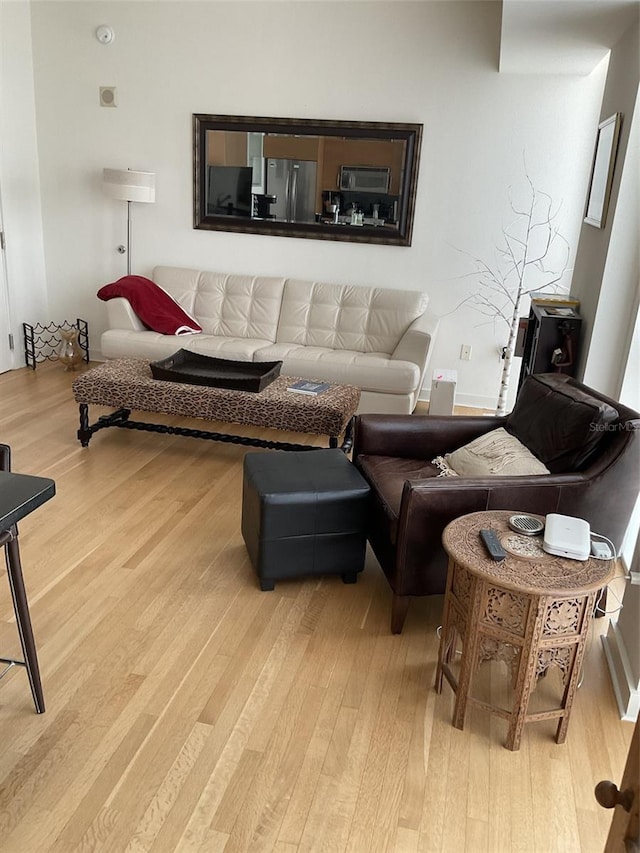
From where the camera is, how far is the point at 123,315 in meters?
4.84

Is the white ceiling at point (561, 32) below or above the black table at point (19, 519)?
above

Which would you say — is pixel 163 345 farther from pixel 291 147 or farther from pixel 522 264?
pixel 522 264

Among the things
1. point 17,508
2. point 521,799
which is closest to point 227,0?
point 17,508

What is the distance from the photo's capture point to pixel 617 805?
87cm

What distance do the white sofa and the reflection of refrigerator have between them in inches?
19.5

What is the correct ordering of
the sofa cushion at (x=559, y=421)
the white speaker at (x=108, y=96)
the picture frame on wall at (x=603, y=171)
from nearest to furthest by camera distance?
the sofa cushion at (x=559, y=421)
the picture frame on wall at (x=603, y=171)
the white speaker at (x=108, y=96)

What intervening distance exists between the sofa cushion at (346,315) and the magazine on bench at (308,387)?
1016 mm

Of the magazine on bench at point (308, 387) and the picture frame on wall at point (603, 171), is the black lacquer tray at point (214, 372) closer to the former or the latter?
the magazine on bench at point (308, 387)

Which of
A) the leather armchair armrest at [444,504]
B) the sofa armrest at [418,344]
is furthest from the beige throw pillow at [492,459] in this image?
the sofa armrest at [418,344]

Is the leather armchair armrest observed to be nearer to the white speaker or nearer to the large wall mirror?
the large wall mirror

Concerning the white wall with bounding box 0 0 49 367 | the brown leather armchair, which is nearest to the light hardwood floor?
the brown leather armchair

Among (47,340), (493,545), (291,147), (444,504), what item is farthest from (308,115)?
(493,545)

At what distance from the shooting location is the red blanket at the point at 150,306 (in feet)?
16.0

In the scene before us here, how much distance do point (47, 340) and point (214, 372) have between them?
7.89ft
